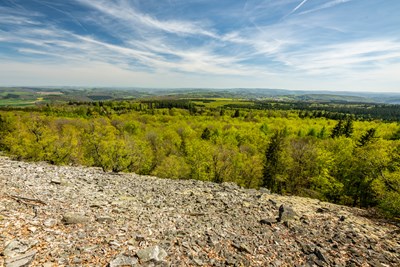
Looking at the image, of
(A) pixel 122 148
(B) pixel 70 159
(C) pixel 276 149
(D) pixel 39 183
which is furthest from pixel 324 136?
(D) pixel 39 183

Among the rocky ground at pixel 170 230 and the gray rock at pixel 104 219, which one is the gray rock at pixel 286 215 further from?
the gray rock at pixel 104 219

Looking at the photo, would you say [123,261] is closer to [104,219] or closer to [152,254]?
[152,254]

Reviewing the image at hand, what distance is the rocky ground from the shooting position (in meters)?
8.51

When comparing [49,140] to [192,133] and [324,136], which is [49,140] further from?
[324,136]

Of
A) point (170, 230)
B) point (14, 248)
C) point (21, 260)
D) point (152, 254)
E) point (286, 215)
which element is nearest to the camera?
point (21, 260)

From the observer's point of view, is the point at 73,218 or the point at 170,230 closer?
the point at 73,218

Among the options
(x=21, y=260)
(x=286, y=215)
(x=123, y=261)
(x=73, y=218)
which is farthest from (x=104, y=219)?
(x=286, y=215)

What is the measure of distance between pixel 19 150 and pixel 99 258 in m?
32.9

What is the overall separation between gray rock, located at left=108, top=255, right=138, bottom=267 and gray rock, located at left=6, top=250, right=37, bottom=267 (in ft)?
8.72

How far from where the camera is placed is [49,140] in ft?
98.2

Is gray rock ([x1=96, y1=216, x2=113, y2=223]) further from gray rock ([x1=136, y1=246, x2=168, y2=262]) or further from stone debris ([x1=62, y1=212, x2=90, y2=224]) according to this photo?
gray rock ([x1=136, y1=246, x2=168, y2=262])

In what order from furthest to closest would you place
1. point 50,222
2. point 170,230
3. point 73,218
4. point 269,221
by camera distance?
point 269,221
point 170,230
point 73,218
point 50,222

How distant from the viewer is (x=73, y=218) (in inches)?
414

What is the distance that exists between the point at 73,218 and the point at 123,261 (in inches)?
164
